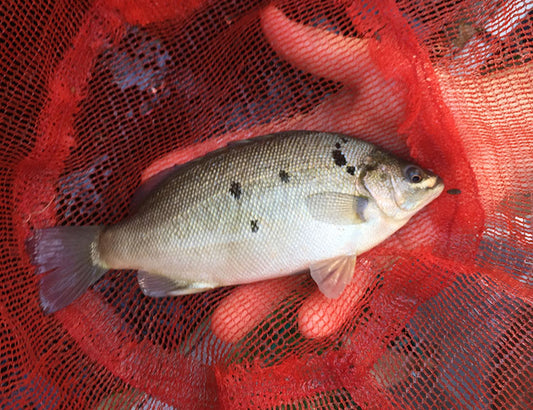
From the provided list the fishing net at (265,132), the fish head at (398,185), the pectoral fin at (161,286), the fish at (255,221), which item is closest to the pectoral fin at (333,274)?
the fish at (255,221)

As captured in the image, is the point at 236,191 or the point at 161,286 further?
the point at 161,286

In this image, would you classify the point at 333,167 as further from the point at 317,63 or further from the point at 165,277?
the point at 165,277

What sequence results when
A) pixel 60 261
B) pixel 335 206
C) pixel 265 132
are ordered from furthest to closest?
pixel 265 132 < pixel 60 261 < pixel 335 206

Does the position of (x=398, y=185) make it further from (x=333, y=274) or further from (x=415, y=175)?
(x=333, y=274)

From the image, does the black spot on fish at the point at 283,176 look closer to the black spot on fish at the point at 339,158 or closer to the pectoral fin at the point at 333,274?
the black spot on fish at the point at 339,158

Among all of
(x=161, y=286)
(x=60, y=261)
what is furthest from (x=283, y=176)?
(x=60, y=261)

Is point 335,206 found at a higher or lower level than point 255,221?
lower
